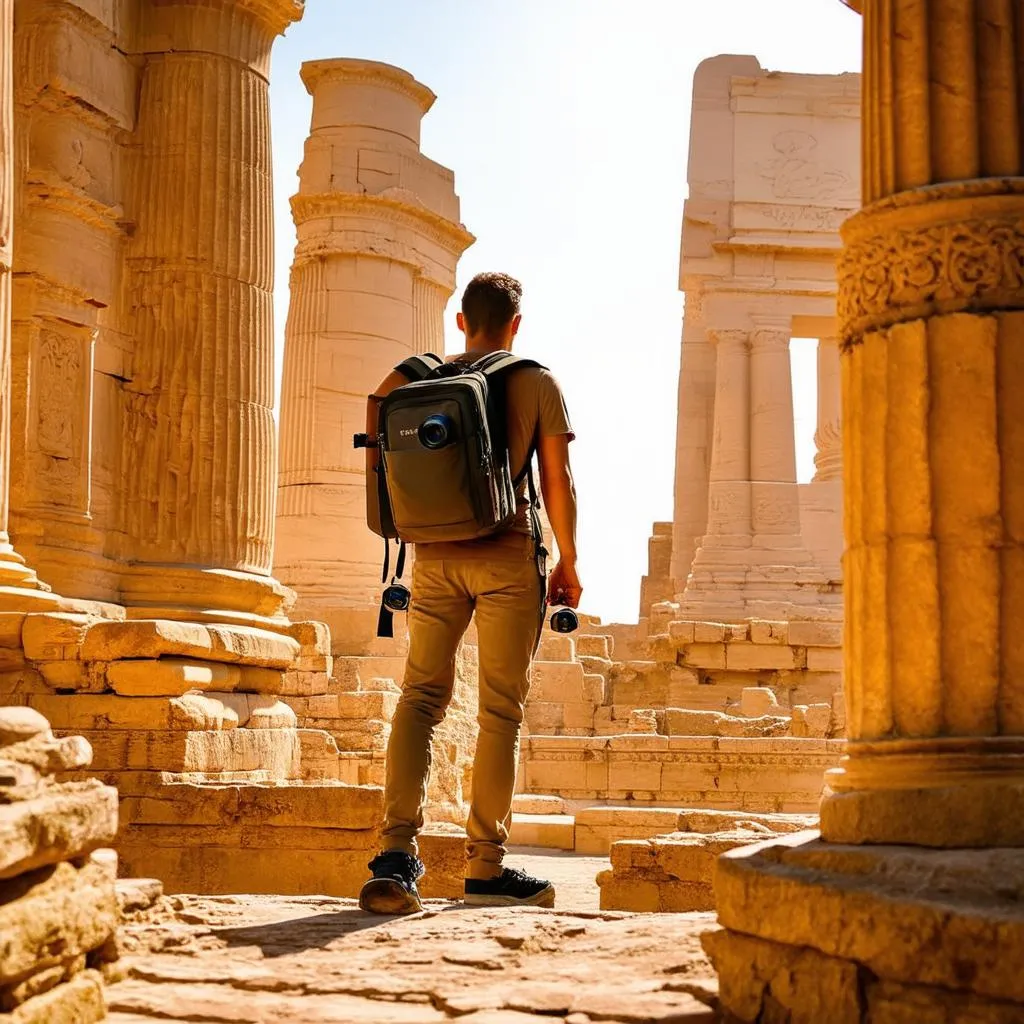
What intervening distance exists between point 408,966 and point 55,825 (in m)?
1.04

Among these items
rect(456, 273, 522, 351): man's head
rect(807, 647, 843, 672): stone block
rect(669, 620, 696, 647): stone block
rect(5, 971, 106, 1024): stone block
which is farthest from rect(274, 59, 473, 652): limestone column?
rect(5, 971, 106, 1024): stone block

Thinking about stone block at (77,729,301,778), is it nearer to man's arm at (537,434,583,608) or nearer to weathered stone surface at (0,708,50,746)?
man's arm at (537,434,583,608)

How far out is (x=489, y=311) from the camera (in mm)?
5195

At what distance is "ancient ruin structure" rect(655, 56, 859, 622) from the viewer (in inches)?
888

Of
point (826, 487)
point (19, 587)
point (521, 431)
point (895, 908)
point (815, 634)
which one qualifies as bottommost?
point (895, 908)

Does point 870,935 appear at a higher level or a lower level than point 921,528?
lower

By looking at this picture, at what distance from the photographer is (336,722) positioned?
43.4 ft

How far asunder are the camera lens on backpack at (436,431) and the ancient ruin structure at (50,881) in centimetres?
145

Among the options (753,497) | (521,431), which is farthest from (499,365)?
(753,497)

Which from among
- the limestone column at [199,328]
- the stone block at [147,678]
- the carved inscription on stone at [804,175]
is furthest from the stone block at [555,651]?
the stone block at [147,678]

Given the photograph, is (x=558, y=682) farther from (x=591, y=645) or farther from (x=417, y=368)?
(x=417, y=368)

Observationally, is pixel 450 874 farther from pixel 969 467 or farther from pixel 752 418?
pixel 752 418

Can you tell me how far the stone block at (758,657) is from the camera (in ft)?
68.1

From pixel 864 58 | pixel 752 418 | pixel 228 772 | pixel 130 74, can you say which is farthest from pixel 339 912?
pixel 752 418
